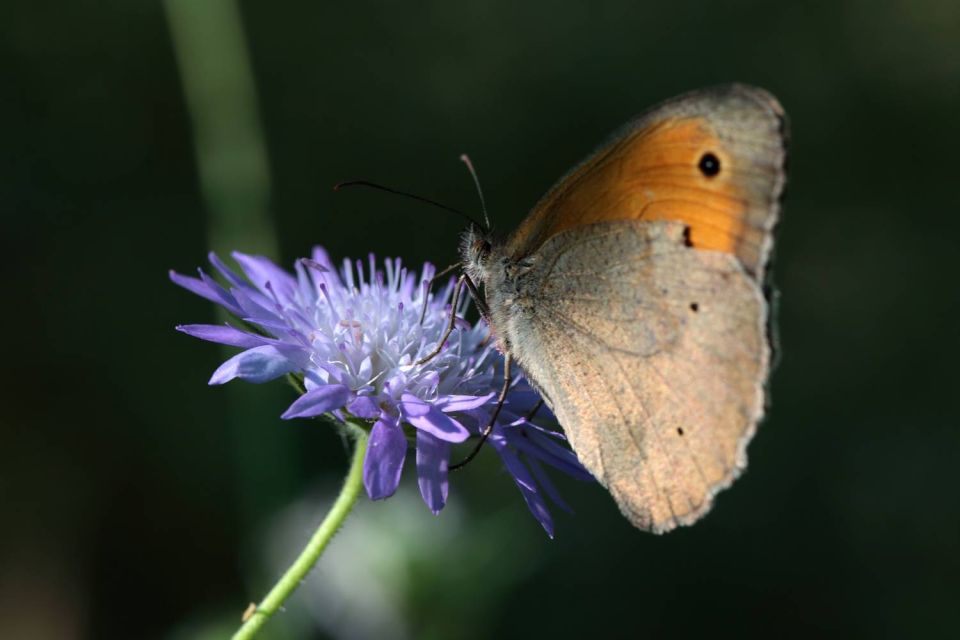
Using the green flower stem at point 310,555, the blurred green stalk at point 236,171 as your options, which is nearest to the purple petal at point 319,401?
the green flower stem at point 310,555

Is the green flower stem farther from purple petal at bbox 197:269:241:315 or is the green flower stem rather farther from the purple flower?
purple petal at bbox 197:269:241:315

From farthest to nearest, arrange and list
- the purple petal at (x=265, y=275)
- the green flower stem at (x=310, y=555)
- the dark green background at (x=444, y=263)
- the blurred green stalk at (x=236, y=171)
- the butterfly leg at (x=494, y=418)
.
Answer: the dark green background at (x=444, y=263), the blurred green stalk at (x=236, y=171), the purple petal at (x=265, y=275), the butterfly leg at (x=494, y=418), the green flower stem at (x=310, y=555)

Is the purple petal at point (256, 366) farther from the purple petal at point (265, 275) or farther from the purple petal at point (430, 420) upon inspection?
the purple petal at point (265, 275)

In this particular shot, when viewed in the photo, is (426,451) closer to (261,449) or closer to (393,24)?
(261,449)

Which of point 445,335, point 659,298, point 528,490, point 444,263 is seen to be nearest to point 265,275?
point 445,335

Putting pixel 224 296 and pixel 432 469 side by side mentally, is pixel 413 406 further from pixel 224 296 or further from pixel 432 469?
pixel 224 296
